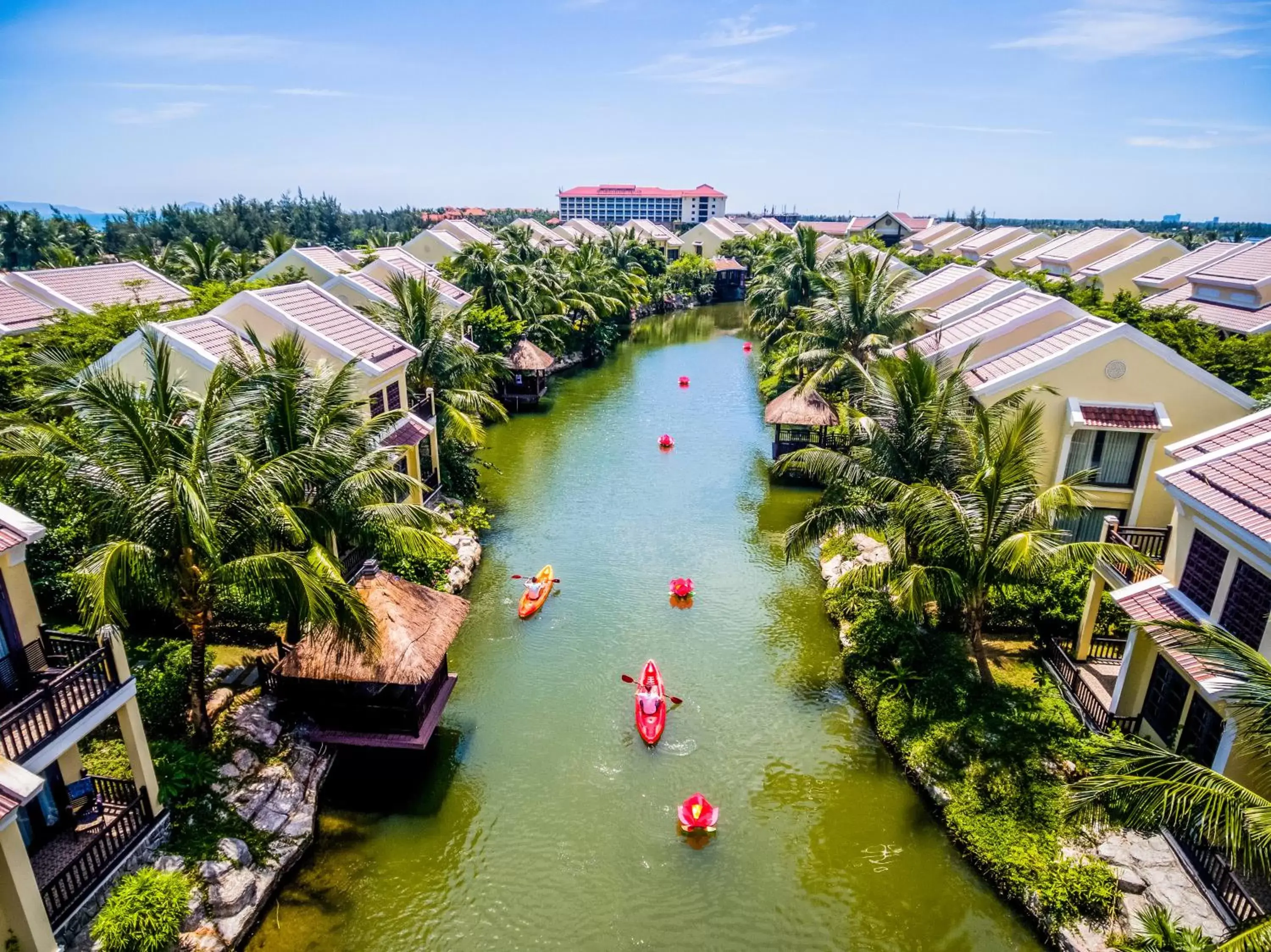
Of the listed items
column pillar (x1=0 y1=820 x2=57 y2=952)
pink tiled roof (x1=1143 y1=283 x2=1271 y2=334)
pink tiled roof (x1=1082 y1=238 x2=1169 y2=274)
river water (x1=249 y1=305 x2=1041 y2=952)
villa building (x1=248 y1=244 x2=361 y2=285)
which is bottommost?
river water (x1=249 y1=305 x2=1041 y2=952)

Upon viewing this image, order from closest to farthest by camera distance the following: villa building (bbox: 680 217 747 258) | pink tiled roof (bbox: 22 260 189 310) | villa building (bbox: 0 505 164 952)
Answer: villa building (bbox: 0 505 164 952)
pink tiled roof (bbox: 22 260 189 310)
villa building (bbox: 680 217 747 258)

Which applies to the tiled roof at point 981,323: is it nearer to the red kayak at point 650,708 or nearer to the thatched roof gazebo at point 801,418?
the thatched roof gazebo at point 801,418

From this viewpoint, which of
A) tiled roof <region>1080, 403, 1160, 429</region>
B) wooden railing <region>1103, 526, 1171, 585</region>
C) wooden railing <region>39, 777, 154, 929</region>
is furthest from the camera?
tiled roof <region>1080, 403, 1160, 429</region>

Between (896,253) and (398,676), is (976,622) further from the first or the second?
(896,253)

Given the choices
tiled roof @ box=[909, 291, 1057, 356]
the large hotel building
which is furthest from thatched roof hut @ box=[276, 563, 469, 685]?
the large hotel building

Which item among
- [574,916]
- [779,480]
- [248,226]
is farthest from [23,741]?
[248,226]

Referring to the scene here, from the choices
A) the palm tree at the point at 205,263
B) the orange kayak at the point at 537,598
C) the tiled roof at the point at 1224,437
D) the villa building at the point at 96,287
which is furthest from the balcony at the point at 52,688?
the palm tree at the point at 205,263

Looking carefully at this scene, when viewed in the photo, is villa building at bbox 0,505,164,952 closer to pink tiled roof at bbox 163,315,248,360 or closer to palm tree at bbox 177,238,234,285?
pink tiled roof at bbox 163,315,248,360

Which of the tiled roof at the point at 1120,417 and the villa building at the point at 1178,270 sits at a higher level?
the villa building at the point at 1178,270
